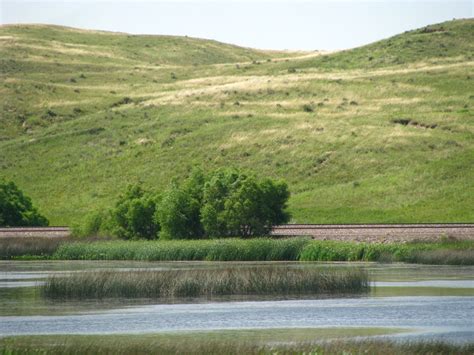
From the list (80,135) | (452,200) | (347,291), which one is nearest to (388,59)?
(80,135)

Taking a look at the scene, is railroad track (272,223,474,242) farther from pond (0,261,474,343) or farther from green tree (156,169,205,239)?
Answer: pond (0,261,474,343)

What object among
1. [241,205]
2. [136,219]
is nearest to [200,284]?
[241,205]

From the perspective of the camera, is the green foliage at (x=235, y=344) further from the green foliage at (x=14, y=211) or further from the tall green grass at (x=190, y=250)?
the green foliage at (x=14, y=211)

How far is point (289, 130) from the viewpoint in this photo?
419 feet

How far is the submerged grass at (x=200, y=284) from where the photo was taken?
48.9m

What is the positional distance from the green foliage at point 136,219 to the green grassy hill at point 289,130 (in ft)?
47.7

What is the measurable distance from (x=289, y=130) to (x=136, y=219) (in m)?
43.9

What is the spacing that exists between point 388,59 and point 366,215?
77719 mm

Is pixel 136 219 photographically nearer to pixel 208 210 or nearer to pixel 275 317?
pixel 208 210

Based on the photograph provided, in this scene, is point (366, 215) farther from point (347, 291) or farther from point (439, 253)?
point (347, 291)

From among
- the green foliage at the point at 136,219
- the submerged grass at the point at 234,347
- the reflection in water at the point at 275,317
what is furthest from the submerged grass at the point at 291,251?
the submerged grass at the point at 234,347

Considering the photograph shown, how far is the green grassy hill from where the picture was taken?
103 meters

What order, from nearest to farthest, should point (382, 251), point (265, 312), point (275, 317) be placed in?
point (275, 317) → point (265, 312) → point (382, 251)

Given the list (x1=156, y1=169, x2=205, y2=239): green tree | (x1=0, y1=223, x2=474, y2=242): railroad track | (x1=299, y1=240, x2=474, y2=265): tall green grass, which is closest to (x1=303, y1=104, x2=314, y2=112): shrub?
(x1=156, y1=169, x2=205, y2=239): green tree
